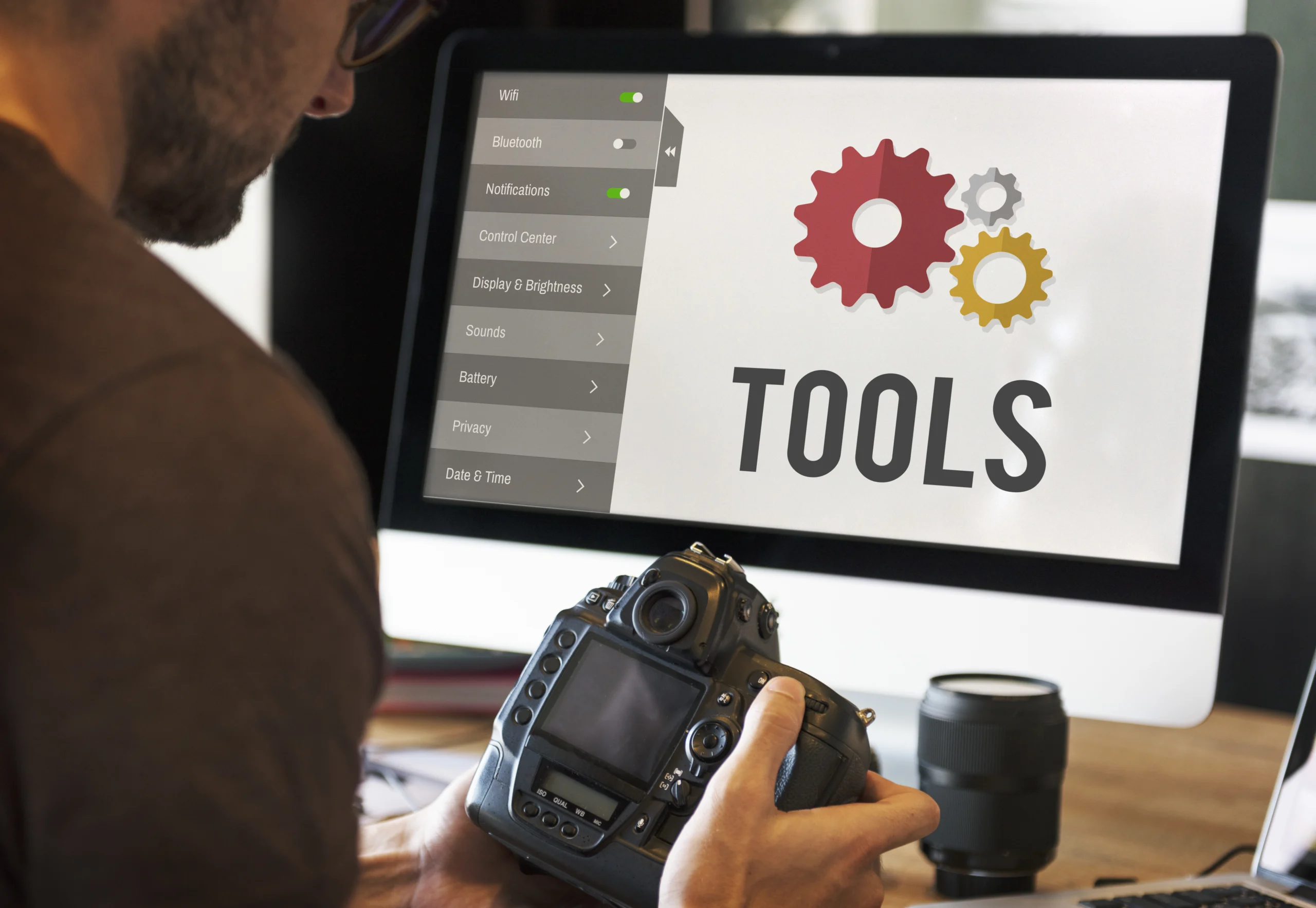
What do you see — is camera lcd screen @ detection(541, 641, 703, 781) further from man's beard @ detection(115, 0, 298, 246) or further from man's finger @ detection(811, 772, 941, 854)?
man's beard @ detection(115, 0, 298, 246)

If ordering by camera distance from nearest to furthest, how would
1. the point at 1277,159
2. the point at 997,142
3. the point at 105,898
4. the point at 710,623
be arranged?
1. the point at 105,898
2. the point at 710,623
3. the point at 997,142
4. the point at 1277,159

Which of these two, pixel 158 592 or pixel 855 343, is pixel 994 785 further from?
pixel 158 592

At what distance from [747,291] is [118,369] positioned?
468 millimetres

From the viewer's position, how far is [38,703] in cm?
29

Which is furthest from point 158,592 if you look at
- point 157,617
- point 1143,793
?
point 1143,793

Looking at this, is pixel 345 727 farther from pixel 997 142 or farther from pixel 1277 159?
pixel 1277 159

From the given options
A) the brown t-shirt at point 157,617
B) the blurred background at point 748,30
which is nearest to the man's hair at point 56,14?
the brown t-shirt at point 157,617

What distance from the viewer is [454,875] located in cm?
58

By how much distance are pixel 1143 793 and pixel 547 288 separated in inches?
21.7

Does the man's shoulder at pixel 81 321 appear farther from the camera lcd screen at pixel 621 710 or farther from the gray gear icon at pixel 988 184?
the gray gear icon at pixel 988 184

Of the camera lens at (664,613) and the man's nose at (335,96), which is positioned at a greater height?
the man's nose at (335,96)

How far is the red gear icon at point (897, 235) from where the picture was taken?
27.2 inches

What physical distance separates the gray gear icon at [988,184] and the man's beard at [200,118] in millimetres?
390

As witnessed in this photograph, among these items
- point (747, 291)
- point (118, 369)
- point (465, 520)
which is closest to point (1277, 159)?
point (747, 291)
